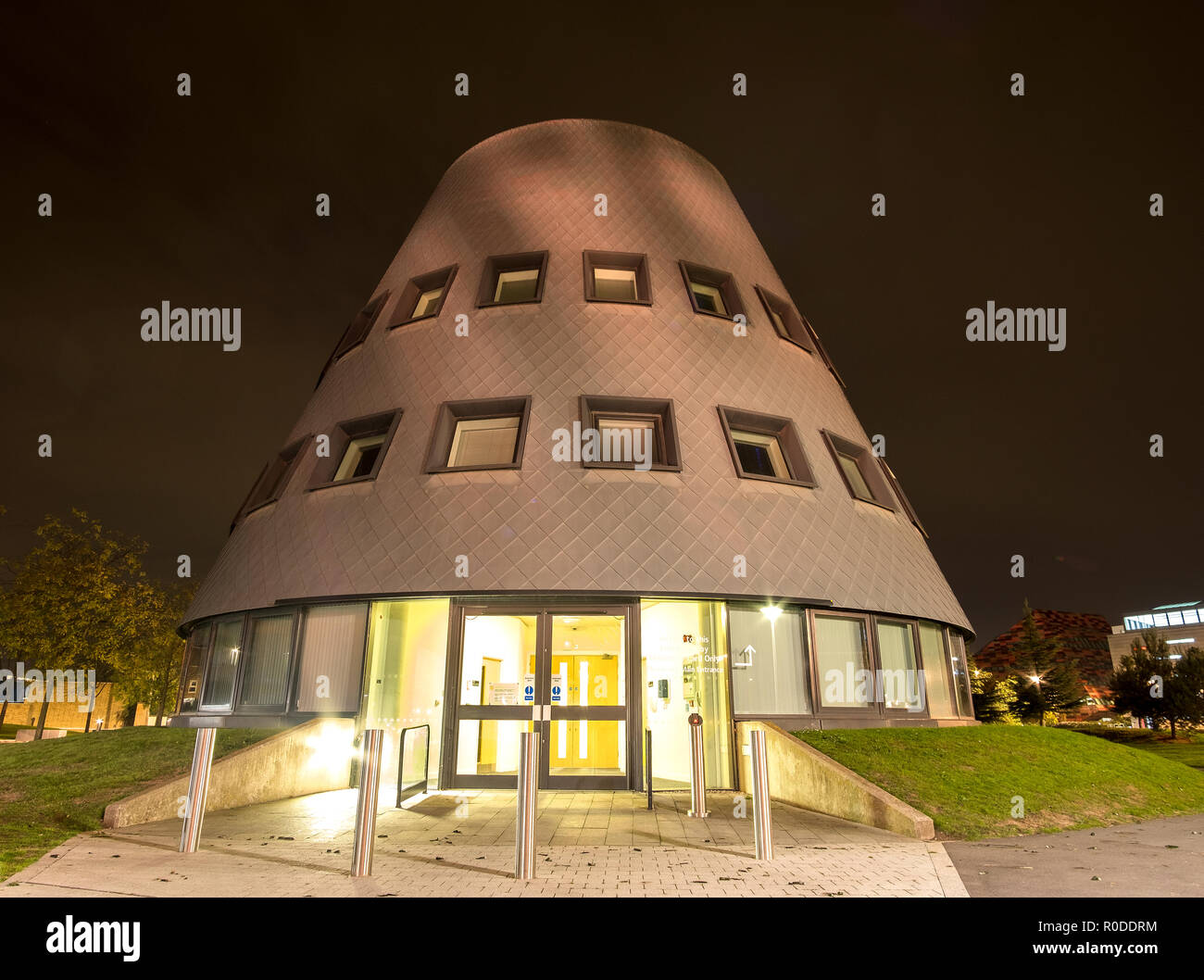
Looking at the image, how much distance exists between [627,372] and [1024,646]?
6060 centimetres

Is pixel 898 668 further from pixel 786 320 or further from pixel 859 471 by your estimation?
pixel 786 320

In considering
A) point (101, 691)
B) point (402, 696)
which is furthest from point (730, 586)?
point (101, 691)

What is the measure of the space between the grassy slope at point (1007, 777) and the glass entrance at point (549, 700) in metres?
3.64

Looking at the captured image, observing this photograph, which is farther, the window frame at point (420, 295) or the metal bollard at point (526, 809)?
the window frame at point (420, 295)

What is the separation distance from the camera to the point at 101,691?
167 ft

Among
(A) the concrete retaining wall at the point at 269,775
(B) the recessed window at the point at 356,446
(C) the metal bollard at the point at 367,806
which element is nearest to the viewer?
(C) the metal bollard at the point at 367,806

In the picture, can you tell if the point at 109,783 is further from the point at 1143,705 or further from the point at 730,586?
the point at 1143,705

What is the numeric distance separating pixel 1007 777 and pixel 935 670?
525cm

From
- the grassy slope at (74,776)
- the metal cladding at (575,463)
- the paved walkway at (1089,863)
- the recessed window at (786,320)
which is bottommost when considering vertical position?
the paved walkway at (1089,863)

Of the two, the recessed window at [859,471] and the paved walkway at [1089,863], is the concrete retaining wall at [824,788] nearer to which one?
the paved walkway at [1089,863]

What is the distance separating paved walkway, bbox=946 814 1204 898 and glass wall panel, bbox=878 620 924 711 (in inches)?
204

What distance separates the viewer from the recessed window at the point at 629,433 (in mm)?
14680

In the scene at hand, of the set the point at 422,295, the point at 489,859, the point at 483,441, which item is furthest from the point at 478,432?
the point at 489,859

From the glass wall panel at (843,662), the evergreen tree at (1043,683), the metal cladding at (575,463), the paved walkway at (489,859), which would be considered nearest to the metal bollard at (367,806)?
the paved walkway at (489,859)
